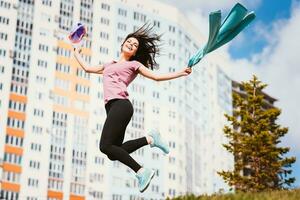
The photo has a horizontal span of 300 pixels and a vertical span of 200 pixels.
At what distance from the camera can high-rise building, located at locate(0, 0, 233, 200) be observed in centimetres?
7338

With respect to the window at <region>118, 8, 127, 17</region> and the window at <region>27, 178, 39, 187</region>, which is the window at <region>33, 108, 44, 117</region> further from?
the window at <region>118, 8, 127, 17</region>

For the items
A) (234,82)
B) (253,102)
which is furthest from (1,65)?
(234,82)

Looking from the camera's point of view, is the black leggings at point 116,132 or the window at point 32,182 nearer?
the black leggings at point 116,132

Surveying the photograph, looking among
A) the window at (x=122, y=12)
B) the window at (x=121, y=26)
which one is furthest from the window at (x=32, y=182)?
Answer: the window at (x=122, y=12)

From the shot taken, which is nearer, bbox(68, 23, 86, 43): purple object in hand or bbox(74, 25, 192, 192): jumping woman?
bbox(74, 25, 192, 192): jumping woman

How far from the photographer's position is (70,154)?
76688 mm

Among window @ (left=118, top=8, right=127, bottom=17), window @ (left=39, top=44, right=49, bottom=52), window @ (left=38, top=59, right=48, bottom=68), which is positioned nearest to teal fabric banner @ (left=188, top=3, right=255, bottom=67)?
window @ (left=38, top=59, right=48, bottom=68)

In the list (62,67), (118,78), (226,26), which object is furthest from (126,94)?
(62,67)

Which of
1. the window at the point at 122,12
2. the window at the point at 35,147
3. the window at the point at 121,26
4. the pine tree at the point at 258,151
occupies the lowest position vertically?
the pine tree at the point at 258,151

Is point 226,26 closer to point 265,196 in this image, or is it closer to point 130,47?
point 130,47

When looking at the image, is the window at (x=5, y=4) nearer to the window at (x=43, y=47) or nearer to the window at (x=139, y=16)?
the window at (x=43, y=47)

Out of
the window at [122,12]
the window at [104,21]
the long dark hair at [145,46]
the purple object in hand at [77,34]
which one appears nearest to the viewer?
the long dark hair at [145,46]

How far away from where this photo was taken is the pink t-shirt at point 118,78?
28.2 feet

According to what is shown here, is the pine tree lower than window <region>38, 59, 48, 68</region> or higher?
lower
